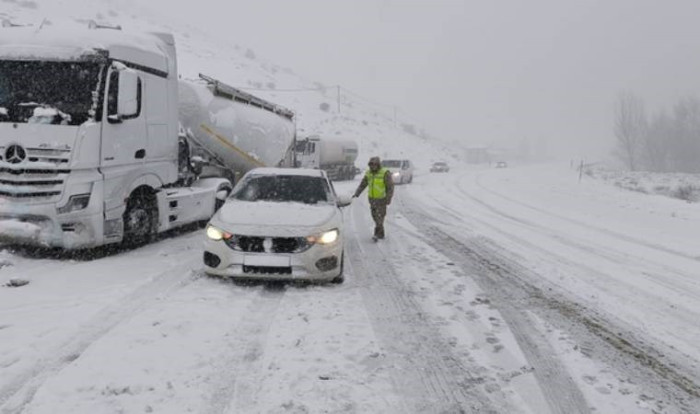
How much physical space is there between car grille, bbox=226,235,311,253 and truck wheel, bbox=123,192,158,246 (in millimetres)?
3050

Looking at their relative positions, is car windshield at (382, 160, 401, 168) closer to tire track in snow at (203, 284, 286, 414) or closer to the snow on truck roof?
the snow on truck roof

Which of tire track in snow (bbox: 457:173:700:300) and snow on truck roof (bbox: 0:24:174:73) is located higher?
snow on truck roof (bbox: 0:24:174:73)

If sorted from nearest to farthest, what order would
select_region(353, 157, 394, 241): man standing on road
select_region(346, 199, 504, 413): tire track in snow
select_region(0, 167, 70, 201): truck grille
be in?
select_region(346, 199, 504, 413): tire track in snow, select_region(0, 167, 70, 201): truck grille, select_region(353, 157, 394, 241): man standing on road

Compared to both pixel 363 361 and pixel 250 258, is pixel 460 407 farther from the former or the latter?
pixel 250 258

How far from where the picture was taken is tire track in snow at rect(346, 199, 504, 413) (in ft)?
12.6

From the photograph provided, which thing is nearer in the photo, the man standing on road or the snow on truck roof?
the snow on truck roof

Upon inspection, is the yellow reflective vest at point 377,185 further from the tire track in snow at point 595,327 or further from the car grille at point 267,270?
the car grille at point 267,270

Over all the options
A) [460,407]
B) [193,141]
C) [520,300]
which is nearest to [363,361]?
[460,407]

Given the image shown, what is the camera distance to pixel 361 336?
5.06 meters

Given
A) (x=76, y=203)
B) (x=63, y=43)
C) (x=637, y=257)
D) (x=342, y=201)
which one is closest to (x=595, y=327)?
(x=342, y=201)

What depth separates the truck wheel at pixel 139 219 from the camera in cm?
877

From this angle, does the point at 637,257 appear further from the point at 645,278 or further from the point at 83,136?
the point at 83,136

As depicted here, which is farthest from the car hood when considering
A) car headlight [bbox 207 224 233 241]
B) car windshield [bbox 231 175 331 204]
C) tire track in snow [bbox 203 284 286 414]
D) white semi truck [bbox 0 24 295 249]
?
white semi truck [bbox 0 24 295 249]

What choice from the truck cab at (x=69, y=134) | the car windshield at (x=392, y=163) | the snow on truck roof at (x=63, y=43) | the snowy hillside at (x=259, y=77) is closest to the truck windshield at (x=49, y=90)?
the truck cab at (x=69, y=134)
